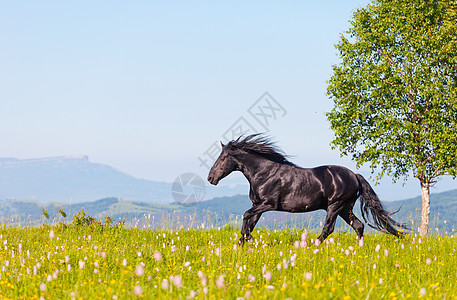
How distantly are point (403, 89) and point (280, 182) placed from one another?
11.8 metres

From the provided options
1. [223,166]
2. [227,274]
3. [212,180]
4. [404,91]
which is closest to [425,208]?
[404,91]

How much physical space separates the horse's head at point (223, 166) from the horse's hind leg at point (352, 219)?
3512 mm

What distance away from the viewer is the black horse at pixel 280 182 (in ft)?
39.4

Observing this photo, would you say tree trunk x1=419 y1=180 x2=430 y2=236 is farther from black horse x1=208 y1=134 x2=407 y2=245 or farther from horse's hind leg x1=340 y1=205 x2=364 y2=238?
black horse x1=208 y1=134 x2=407 y2=245

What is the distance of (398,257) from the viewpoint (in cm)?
1034

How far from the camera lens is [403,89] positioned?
20.9m

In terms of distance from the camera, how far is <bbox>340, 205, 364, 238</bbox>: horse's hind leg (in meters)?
12.7

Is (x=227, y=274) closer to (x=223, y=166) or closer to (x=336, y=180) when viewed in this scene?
(x=223, y=166)

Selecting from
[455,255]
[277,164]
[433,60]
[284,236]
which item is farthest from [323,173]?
[433,60]

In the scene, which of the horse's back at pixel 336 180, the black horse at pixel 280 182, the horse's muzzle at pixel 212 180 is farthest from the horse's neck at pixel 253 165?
the horse's back at pixel 336 180

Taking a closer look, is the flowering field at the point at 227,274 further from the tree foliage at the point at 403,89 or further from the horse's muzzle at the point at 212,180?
the tree foliage at the point at 403,89

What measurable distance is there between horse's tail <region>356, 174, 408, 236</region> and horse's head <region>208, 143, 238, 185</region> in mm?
3751

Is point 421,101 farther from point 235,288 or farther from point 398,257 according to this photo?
point 235,288

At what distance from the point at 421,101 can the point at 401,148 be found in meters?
2.68
